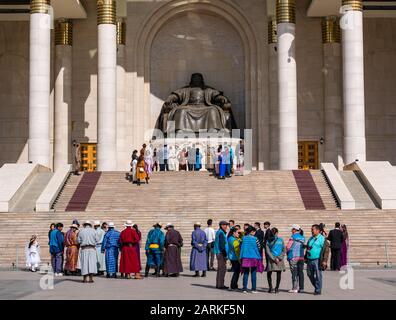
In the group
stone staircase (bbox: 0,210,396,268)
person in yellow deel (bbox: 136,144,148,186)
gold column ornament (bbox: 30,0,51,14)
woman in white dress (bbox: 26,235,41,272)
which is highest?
gold column ornament (bbox: 30,0,51,14)

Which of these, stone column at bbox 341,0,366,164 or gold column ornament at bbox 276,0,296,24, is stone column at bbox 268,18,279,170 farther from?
stone column at bbox 341,0,366,164

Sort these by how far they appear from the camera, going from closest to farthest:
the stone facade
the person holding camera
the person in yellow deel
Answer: the person holding camera → the person in yellow deel → the stone facade

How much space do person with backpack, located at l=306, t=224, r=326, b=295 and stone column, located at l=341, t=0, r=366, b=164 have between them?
19.4m

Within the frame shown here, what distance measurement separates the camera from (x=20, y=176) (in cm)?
3020

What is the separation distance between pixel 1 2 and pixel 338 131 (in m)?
18.3

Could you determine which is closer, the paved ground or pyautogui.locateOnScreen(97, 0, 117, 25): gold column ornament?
the paved ground

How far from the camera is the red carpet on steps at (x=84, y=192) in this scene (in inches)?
1094

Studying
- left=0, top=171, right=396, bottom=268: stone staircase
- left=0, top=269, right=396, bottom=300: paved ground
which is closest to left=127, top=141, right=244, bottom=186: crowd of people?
left=0, top=171, right=396, bottom=268: stone staircase

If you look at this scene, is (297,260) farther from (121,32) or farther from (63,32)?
(63,32)

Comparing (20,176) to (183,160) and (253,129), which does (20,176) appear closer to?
(183,160)

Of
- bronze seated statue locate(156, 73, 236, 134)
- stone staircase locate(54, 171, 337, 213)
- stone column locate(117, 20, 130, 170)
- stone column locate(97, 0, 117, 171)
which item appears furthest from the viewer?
bronze seated statue locate(156, 73, 236, 134)

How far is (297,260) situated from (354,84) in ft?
66.4

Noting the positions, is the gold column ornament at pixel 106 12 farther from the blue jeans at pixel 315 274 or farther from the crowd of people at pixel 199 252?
the blue jeans at pixel 315 274

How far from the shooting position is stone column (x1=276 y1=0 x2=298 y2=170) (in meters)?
35.3
